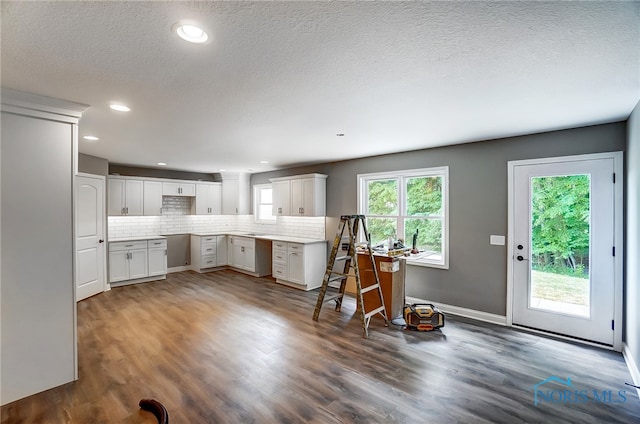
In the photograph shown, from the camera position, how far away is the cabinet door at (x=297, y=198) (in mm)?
5866

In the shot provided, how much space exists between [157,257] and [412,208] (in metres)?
5.15

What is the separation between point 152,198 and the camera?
6.38 metres

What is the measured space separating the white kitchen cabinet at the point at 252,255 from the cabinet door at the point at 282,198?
81 cm

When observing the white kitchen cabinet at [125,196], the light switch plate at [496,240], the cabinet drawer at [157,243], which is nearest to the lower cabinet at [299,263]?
the cabinet drawer at [157,243]

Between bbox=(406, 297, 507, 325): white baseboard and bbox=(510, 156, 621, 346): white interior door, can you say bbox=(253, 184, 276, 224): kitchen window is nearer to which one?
bbox=(406, 297, 507, 325): white baseboard

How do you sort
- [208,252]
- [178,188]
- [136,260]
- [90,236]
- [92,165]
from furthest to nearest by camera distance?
[208,252], [178,188], [136,260], [92,165], [90,236]

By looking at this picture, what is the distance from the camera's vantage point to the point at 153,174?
6.77 m

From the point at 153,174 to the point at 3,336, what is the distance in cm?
512

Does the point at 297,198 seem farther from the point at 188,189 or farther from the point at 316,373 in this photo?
the point at 316,373

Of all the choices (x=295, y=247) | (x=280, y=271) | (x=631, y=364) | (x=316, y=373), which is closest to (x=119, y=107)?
(x=316, y=373)

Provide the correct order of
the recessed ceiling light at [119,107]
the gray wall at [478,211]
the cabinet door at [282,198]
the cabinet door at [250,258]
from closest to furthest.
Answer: the recessed ceiling light at [119,107] < the gray wall at [478,211] < the cabinet door at [282,198] < the cabinet door at [250,258]

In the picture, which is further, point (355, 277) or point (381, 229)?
point (381, 229)

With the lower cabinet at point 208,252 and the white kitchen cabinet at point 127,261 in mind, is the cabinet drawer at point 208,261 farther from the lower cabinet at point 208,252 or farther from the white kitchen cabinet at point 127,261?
the white kitchen cabinet at point 127,261

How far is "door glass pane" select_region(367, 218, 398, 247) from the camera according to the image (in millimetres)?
4903
